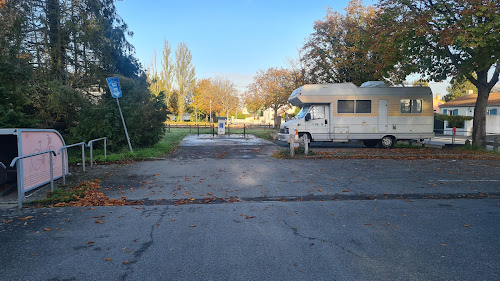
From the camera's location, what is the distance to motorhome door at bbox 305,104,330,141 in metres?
18.3

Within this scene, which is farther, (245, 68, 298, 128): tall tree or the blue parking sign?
(245, 68, 298, 128): tall tree

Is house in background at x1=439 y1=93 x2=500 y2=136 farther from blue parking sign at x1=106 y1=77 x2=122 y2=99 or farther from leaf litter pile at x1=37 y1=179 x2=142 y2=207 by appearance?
leaf litter pile at x1=37 y1=179 x2=142 y2=207

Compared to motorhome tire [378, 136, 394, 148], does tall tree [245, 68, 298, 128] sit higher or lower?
A: higher

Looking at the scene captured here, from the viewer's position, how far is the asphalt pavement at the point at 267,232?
12.3 feet

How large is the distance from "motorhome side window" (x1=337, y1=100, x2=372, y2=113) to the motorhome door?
29.0 inches

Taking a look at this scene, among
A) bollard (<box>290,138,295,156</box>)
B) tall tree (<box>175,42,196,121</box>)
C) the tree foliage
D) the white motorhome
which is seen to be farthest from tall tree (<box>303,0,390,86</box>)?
tall tree (<box>175,42,196,121</box>)

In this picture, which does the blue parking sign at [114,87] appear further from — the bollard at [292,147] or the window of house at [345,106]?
the window of house at [345,106]

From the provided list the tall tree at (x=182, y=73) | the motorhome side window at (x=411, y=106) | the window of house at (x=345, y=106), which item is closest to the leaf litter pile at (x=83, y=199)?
the window of house at (x=345, y=106)

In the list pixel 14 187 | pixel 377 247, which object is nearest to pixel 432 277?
pixel 377 247

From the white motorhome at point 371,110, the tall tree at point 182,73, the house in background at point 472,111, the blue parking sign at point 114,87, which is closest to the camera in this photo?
the blue parking sign at point 114,87

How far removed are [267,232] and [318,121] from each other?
14.0 metres

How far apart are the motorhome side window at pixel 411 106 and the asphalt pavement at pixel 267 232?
956cm

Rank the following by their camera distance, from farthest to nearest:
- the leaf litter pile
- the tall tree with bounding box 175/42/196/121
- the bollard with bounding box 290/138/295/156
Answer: the tall tree with bounding box 175/42/196/121, the bollard with bounding box 290/138/295/156, the leaf litter pile

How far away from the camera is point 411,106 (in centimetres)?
1814
